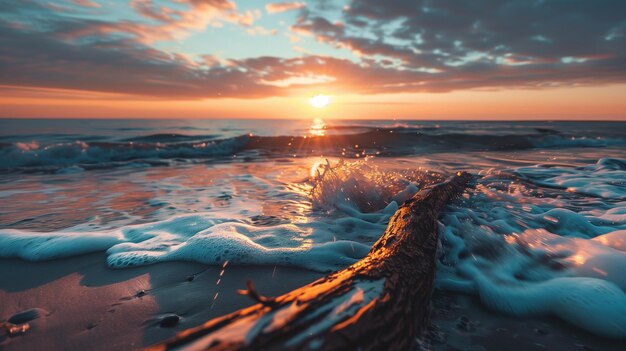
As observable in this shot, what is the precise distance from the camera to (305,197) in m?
5.93

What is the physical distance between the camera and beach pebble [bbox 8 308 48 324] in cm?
206

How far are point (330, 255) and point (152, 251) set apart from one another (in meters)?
1.92

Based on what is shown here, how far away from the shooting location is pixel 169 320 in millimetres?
2043

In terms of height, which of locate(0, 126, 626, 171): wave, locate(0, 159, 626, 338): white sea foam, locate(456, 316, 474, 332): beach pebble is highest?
locate(0, 126, 626, 171): wave

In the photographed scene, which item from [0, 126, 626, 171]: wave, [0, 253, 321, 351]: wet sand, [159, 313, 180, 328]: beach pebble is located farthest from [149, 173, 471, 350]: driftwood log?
[0, 126, 626, 171]: wave

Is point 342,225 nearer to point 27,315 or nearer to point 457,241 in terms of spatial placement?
point 457,241

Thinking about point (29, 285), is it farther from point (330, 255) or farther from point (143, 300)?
point (330, 255)

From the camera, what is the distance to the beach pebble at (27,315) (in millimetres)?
2057

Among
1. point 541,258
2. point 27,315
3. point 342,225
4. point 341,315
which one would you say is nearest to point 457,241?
point 541,258

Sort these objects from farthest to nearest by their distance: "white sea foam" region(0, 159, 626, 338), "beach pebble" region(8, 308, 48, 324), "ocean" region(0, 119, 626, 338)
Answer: "ocean" region(0, 119, 626, 338) < "white sea foam" region(0, 159, 626, 338) < "beach pebble" region(8, 308, 48, 324)

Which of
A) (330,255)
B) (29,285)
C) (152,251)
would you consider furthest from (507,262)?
(29,285)

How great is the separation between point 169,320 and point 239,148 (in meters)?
15.4

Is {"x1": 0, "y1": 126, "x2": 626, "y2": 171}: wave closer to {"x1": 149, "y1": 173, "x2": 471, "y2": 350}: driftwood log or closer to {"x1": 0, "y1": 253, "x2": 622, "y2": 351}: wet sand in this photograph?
{"x1": 0, "y1": 253, "x2": 622, "y2": 351}: wet sand

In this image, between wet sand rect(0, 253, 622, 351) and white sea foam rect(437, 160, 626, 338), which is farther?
white sea foam rect(437, 160, 626, 338)
